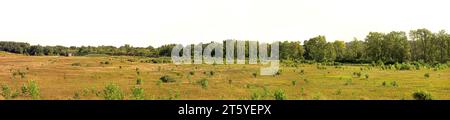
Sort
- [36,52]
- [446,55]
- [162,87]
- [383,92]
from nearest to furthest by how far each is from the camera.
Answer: [383,92], [162,87], [446,55], [36,52]

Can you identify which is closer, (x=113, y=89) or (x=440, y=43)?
(x=113, y=89)

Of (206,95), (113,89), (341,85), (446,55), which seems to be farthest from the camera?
(446,55)
